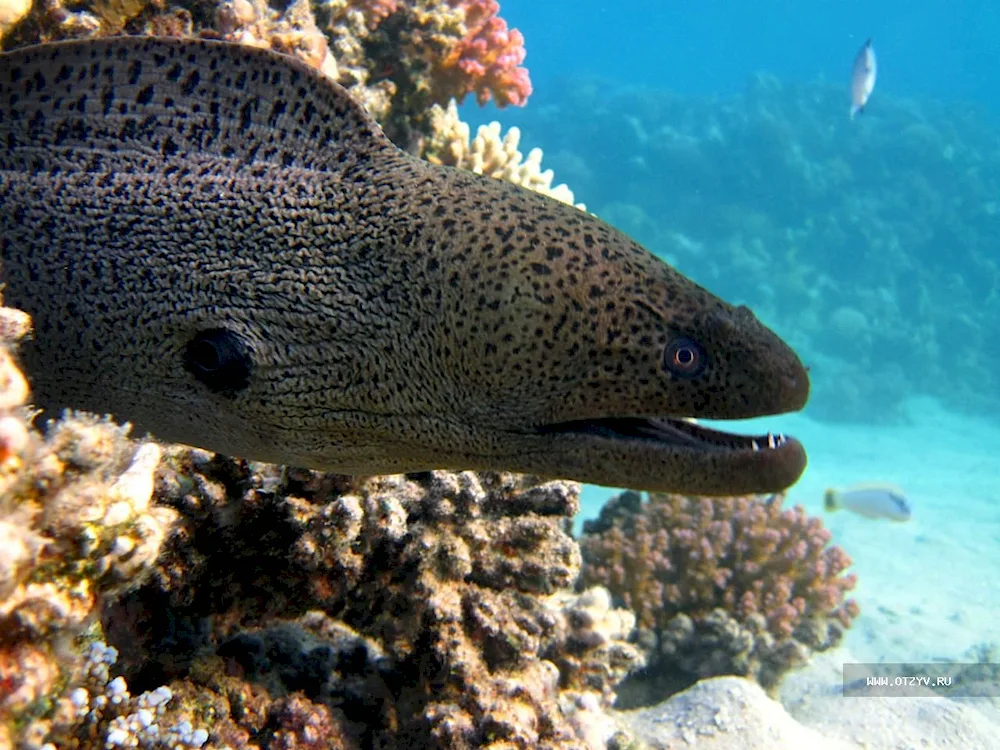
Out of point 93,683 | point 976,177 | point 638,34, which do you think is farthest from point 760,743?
point 638,34

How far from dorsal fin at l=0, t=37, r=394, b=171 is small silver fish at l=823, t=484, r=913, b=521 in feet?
33.9

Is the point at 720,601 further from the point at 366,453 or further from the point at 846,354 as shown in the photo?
the point at 846,354

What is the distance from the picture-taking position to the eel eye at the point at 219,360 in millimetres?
2395

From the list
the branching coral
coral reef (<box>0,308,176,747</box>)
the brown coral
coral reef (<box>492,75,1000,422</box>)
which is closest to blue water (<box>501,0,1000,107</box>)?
coral reef (<box>492,75,1000,422</box>)

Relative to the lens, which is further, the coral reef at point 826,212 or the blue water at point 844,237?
the coral reef at point 826,212

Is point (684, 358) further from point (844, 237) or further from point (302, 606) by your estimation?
point (844, 237)

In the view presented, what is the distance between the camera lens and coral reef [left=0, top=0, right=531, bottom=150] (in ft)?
13.0

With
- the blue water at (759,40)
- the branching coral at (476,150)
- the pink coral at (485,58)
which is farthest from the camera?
the blue water at (759,40)

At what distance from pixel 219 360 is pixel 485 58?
5.24 metres

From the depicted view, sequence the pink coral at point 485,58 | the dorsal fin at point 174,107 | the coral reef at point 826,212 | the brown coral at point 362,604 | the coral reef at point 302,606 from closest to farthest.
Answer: the coral reef at point 302,606 → the dorsal fin at point 174,107 → the brown coral at point 362,604 → the pink coral at point 485,58 → the coral reef at point 826,212

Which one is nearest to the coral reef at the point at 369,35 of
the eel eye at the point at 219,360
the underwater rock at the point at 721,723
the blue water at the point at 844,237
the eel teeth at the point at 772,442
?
the eel eye at the point at 219,360

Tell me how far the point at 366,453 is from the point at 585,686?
8.30 feet

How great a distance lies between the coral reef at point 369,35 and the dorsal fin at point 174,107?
37.5 inches

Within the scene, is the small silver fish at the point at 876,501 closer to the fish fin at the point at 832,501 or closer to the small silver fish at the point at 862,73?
the fish fin at the point at 832,501
